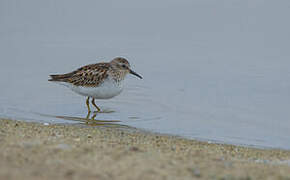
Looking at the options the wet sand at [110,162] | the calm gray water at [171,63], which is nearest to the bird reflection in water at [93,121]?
the calm gray water at [171,63]

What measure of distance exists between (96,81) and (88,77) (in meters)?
0.18

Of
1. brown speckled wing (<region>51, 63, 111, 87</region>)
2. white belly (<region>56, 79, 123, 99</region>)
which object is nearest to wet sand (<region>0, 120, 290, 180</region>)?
white belly (<region>56, 79, 123, 99</region>)

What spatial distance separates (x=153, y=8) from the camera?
51.4 feet

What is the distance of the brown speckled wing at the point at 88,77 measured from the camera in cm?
959

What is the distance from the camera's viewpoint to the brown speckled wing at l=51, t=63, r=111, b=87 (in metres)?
9.59

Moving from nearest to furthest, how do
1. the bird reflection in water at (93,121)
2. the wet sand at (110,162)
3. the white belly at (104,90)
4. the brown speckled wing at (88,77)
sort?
the wet sand at (110,162), the bird reflection in water at (93,121), the white belly at (104,90), the brown speckled wing at (88,77)

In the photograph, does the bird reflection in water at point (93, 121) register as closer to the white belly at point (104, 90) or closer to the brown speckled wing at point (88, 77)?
the white belly at point (104, 90)

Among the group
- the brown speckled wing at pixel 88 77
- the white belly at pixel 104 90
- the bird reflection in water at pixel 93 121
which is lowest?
the bird reflection in water at pixel 93 121

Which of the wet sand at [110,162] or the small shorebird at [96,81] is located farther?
the small shorebird at [96,81]

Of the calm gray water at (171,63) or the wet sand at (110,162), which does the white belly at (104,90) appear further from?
the wet sand at (110,162)

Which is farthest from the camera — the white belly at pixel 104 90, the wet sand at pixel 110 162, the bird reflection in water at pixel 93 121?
the white belly at pixel 104 90

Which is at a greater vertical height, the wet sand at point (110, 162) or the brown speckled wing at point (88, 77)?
the brown speckled wing at point (88, 77)

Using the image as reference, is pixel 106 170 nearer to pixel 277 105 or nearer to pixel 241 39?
pixel 277 105

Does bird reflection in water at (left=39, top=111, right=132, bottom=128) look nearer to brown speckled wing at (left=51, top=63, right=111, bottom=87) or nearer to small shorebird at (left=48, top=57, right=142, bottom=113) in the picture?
small shorebird at (left=48, top=57, right=142, bottom=113)
